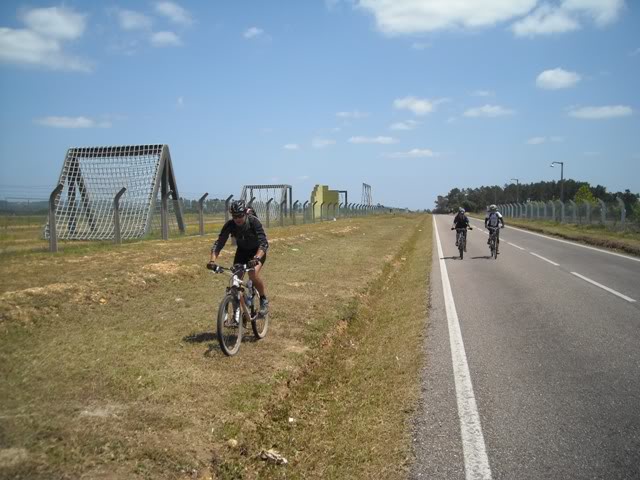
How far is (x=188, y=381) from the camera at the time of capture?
5445 millimetres

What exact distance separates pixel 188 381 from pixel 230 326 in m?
1.15

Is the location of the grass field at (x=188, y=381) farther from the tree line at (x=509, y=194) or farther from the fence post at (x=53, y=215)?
the tree line at (x=509, y=194)

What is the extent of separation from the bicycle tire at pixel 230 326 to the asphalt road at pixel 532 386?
231cm

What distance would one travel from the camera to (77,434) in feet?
13.4

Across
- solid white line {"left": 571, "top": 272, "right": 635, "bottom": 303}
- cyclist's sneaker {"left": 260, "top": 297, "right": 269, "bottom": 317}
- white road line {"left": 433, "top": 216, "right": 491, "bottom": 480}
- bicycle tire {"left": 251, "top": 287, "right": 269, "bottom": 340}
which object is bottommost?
white road line {"left": 433, "top": 216, "right": 491, "bottom": 480}

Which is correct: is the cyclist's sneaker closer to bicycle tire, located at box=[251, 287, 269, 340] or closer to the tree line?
bicycle tire, located at box=[251, 287, 269, 340]

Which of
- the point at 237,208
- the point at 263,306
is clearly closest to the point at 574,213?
the point at 263,306

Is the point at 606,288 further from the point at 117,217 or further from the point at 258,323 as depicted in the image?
the point at 117,217

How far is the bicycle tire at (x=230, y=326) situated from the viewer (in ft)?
20.3

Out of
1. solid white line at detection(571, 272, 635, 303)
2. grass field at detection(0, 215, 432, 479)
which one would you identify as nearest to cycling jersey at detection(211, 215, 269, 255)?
grass field at detection(0, 215, 432, 479)

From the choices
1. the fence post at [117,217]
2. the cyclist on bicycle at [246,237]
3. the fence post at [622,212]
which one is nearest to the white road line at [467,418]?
the cyclist on bicycle at [246,237]

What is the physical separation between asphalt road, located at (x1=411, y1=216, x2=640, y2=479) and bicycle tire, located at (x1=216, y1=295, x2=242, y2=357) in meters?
2.31

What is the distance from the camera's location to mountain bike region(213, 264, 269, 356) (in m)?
6.18

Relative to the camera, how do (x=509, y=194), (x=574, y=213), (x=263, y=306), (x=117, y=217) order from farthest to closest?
(x=509, y=194)
(x=574, y=213)
(x=117, y=217)
(x=263, y=306)
